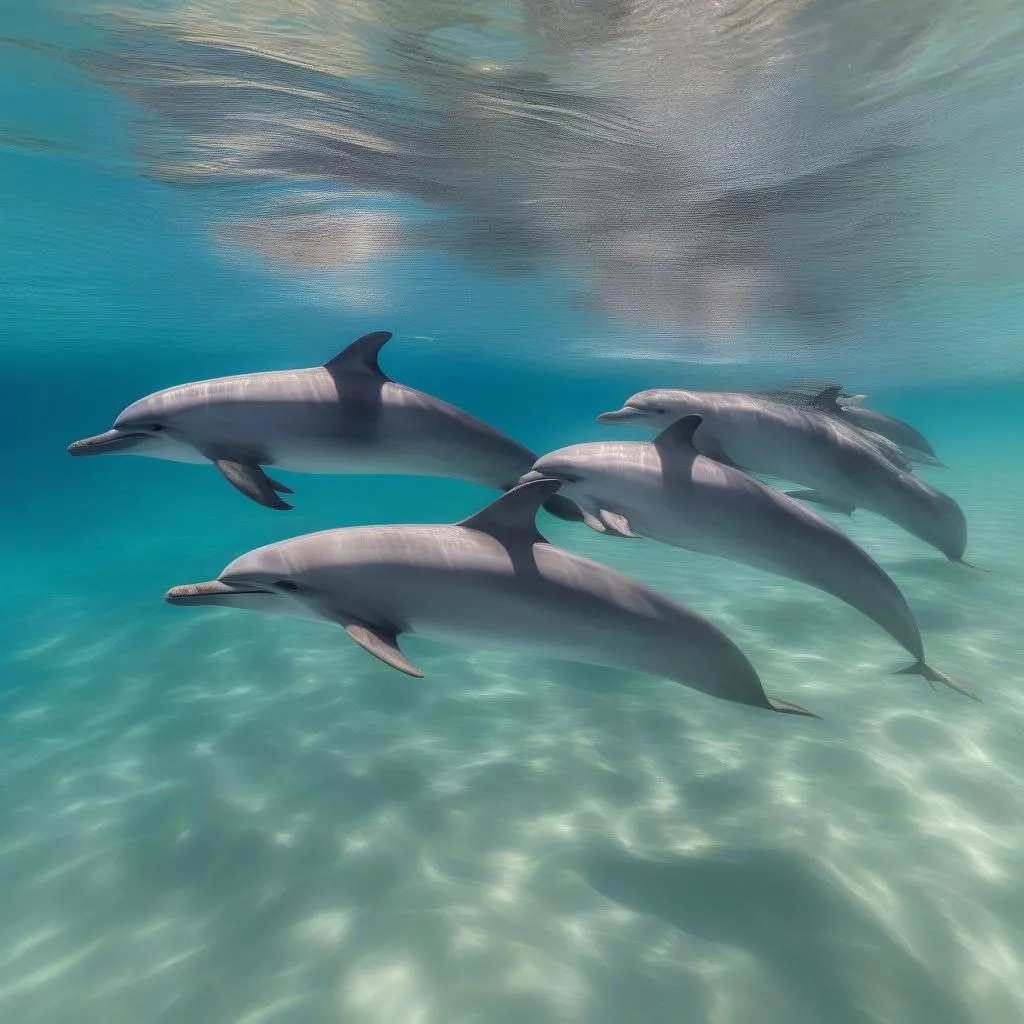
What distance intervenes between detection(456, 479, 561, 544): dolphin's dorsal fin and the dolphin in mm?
887

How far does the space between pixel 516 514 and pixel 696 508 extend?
5.43 feet

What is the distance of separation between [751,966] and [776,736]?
3039 mm

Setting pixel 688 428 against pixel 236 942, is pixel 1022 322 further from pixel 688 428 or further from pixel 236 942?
pixel 236 942

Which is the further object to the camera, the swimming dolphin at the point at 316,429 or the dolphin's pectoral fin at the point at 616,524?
the swimming dolphin at the point at 316,429

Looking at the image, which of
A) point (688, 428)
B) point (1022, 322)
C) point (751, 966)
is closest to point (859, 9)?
point (688, 428)

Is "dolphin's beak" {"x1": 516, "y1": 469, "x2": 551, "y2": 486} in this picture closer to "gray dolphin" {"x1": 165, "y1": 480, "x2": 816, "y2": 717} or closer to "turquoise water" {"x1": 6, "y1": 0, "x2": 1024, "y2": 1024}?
"gray dolphin" {"x1": 165, "y1": 480, "x2": 816, "y2": 717}

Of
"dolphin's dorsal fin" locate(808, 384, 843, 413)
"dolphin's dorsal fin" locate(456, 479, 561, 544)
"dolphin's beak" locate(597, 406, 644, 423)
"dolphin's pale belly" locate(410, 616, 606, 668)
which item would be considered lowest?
"dolphin's pale belly" locate(410, 616, 606, 668)

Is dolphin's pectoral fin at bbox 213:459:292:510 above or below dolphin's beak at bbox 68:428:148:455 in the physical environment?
below

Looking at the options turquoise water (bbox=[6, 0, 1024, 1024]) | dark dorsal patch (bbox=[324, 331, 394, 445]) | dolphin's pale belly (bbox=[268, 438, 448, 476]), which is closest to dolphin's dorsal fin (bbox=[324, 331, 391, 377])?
dark dorsal patch (bbox=[324, 331, 394, 445])

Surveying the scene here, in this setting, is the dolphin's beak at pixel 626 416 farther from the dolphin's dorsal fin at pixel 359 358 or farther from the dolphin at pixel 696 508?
the dolphin's dorsal fin at pixel 359 358

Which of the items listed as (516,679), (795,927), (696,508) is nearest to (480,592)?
(696,508)

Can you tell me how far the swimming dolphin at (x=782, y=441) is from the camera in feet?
21.6

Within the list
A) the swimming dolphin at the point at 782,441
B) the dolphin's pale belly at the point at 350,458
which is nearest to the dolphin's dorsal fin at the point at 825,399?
the swimming dolphin at the point at 782,441

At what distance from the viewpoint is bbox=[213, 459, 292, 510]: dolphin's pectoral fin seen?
548 cm
